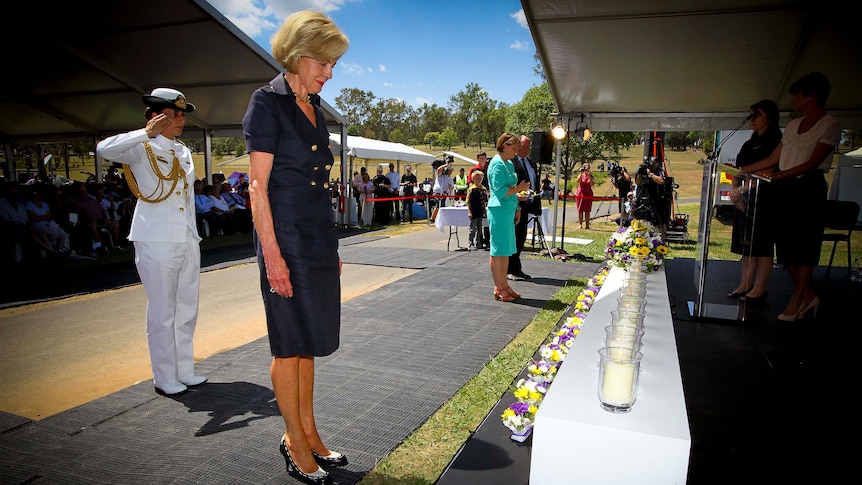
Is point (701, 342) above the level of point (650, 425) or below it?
below

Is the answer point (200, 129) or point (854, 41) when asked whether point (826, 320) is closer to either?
Answer: point (854, 41)

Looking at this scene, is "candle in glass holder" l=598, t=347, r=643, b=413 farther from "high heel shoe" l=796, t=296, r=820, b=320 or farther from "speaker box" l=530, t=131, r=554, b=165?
"speaker box" l=530, t=131, r=554, b=165

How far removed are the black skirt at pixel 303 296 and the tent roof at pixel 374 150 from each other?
12283 mm

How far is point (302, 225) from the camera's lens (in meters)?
2.11

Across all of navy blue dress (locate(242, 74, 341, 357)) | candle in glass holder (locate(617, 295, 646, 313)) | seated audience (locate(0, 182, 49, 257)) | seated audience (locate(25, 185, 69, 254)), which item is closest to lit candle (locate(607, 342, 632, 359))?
candle in glass holder (locate(617, 295, 646, 313))

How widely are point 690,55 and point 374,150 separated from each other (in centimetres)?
1206

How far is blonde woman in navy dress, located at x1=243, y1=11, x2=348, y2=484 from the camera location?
1.99 metres

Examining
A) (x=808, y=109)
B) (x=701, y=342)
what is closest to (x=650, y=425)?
(x=701, y=342)

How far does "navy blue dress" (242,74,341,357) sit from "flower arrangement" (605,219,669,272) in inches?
107

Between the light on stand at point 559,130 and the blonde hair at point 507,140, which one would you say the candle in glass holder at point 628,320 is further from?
the light on stand at point 559,130

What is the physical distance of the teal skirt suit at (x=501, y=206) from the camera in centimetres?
530

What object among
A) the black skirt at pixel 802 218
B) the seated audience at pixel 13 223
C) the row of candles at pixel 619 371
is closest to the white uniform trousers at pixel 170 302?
the row of candles at pixel 619 371

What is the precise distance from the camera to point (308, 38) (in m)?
1.96

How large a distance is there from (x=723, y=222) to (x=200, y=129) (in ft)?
44.0
